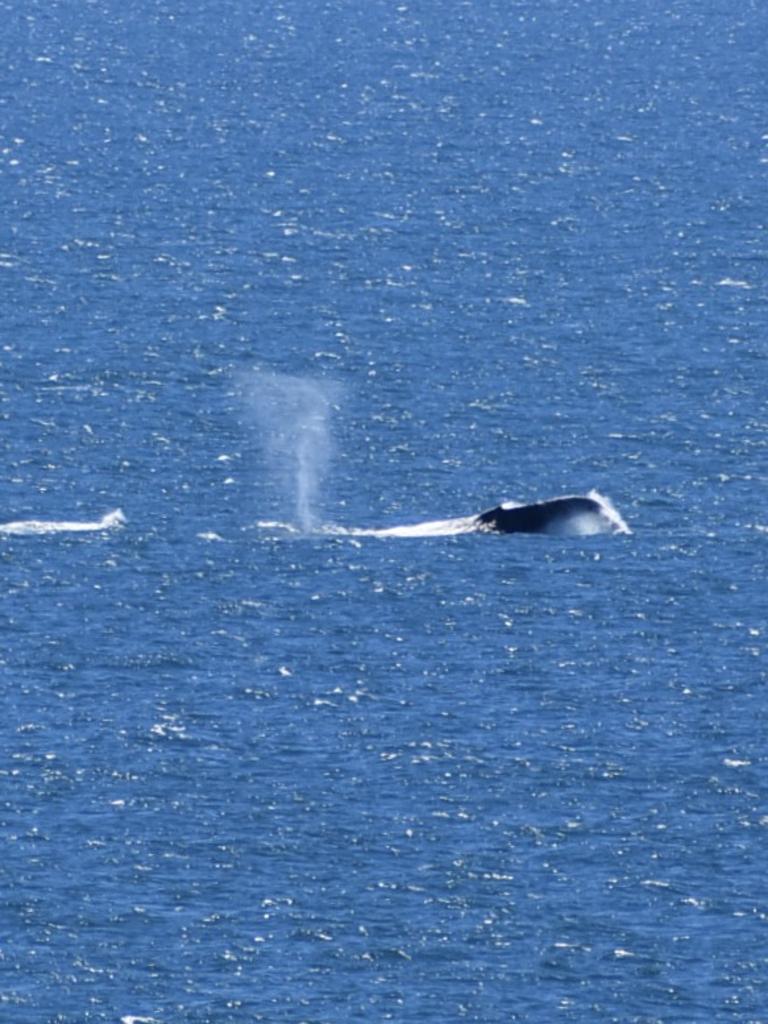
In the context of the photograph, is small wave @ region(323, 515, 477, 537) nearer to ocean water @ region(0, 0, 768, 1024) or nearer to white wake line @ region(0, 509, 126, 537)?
ocean water @ region(0, 0, 768, 1024)

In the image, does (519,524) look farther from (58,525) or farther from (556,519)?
(58,525)

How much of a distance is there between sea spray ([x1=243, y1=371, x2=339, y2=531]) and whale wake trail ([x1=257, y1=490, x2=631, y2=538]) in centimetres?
196

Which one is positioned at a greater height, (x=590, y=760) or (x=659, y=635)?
(x=659, y=635)

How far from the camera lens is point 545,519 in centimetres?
16200

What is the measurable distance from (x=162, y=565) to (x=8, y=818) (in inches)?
1335

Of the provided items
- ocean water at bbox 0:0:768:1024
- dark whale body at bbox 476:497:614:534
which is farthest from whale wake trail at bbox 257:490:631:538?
ocean water at bbox 0:0:768:1024

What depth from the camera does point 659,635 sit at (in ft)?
476

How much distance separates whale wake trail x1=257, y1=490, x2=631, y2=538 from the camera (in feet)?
529

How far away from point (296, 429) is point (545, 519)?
26.7 m

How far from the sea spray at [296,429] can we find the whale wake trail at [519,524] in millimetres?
1962

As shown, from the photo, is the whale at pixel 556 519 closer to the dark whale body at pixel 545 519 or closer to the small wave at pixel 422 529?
the dark whale body at pixel 545 519

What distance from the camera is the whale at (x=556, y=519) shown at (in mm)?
161250

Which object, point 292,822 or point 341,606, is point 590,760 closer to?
point 292,822

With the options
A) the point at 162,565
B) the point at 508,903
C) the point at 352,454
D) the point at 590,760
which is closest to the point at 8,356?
the point at 352,454
